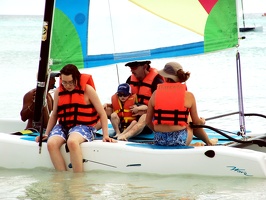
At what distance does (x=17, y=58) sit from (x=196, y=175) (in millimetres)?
18533

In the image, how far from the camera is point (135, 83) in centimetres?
788

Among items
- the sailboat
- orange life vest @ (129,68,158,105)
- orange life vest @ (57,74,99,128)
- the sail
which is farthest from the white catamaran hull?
the sail

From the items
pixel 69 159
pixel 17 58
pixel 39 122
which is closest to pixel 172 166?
pixel 69 159

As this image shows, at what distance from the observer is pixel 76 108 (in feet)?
23.6

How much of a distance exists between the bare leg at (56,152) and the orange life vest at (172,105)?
2.81 ft

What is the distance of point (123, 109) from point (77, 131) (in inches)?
27.1

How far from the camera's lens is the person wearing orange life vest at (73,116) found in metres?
7.09

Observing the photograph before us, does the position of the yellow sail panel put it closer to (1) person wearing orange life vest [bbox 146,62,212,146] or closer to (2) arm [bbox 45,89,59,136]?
(1) person wearing orange life vest [bbox 146,62,212,146]

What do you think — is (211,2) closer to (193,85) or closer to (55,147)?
(55,147)

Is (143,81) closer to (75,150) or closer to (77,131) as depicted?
(77,131)

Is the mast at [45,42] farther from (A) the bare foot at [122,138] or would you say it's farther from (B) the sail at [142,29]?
(A) the bare foot at [122,138]

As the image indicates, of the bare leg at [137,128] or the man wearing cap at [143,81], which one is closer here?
the bare leg at [137,128]

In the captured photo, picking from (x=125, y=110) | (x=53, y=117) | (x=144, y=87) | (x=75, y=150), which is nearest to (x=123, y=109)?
(x=125, y=110)

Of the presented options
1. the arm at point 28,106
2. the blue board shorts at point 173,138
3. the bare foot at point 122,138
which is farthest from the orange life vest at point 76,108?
the arm at point 28,106
